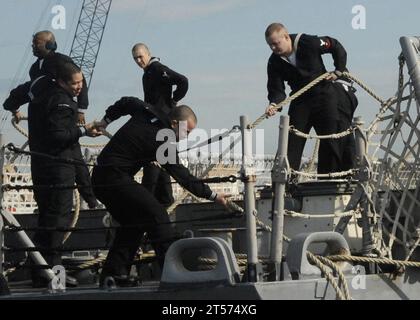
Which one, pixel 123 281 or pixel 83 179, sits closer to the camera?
pixel 123 281

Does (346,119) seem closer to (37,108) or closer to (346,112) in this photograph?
(346,112)

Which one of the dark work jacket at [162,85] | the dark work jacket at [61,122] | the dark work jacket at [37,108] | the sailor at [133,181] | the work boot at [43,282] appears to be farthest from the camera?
the dark work jacket at [162,85]

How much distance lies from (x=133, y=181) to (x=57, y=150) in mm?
850

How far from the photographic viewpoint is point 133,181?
826 centimetres

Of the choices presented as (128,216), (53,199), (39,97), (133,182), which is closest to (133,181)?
(133,182)

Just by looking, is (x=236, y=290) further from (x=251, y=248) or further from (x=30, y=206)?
(x=30, y=206)

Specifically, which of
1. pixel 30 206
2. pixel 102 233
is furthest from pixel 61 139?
pixel 30 206

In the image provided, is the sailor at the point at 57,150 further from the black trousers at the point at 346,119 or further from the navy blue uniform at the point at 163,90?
the black trousers at the point at 346,119

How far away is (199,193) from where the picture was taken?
26.4ft

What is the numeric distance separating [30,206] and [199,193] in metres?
8.42

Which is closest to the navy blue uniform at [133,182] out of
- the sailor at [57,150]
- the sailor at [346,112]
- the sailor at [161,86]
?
the sailor at [57,150]

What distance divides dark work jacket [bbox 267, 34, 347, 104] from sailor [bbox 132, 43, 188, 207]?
766 millimetres

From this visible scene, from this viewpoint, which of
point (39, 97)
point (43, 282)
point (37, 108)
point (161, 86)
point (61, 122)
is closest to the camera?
point (61, 122)

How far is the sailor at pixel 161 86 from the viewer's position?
10.0 m
